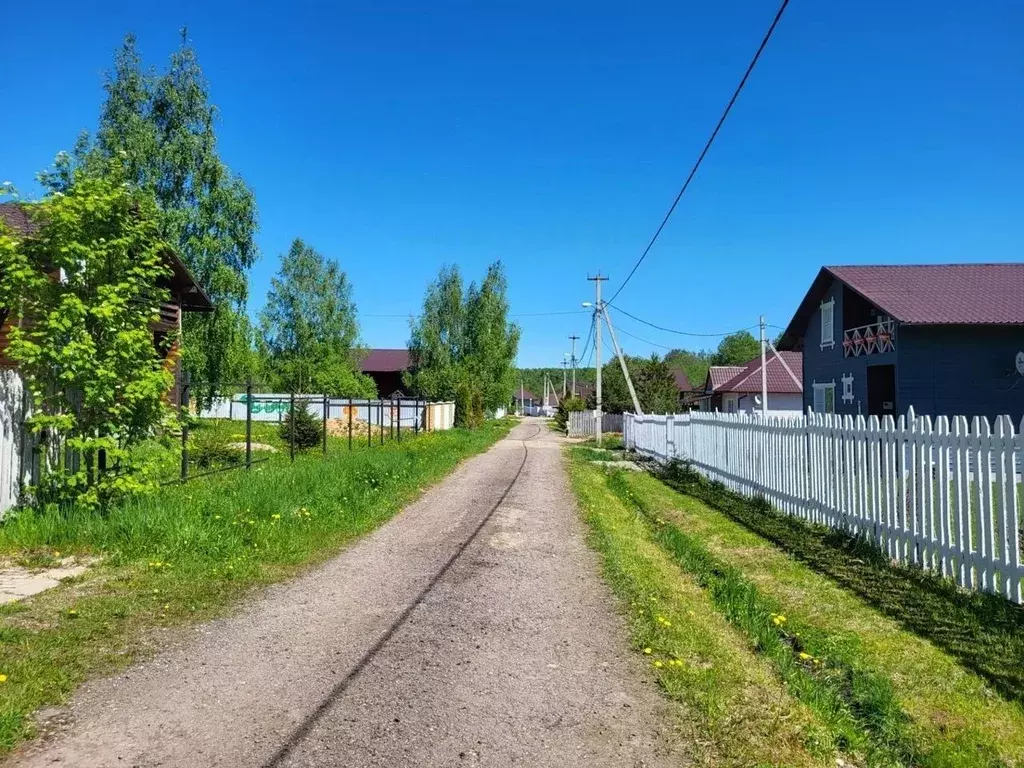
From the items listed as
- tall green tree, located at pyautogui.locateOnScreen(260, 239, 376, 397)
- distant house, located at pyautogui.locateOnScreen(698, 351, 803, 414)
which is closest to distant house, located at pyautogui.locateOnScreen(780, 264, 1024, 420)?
distant house, located at pyautogui.locateOnScreen(698, 351, 803, 414)

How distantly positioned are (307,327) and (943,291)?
4153cm

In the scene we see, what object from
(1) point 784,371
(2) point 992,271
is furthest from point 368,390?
(2) point 992,271

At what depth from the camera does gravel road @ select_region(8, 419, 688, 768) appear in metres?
3.24

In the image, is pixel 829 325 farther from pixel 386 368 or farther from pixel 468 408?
pixel 386 368

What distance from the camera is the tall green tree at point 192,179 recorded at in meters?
23.0

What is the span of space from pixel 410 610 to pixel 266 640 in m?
1.13

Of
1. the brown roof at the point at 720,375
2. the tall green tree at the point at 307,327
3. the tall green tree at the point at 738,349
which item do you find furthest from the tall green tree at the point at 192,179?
the tall green tree at the point at 738,349

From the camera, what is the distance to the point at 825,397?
1087 inches

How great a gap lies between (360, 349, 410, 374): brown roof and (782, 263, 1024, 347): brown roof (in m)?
65.4

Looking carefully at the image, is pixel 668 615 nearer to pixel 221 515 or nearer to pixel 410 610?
pixel 410 610

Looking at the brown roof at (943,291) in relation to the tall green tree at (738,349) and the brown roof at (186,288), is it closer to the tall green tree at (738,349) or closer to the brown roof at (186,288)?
the brown roof at (186,288)

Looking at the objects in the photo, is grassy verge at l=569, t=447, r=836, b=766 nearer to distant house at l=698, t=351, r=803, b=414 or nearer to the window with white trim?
the window with white trim

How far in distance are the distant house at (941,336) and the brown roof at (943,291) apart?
0.03 m

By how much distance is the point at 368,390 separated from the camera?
59.0 metres
